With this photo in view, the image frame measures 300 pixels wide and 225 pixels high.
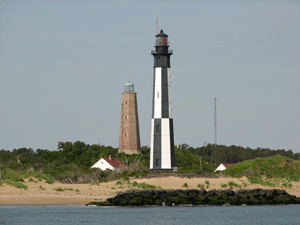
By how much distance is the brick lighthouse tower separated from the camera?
74.4 m

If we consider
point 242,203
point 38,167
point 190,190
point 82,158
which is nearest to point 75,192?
point 190,190

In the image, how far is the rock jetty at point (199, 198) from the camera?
154ft

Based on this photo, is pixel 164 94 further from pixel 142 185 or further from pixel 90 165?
pixel 90 165

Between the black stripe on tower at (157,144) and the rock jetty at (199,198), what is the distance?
9.28 metres

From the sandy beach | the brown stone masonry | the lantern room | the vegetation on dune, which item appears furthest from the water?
the brown stone masonry

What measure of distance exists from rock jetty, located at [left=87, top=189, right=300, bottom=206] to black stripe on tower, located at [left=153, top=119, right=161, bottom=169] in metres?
9.28

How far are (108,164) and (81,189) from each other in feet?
49.8

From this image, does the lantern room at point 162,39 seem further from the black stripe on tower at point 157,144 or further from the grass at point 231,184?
the grass at point 231,184

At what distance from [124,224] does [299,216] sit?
1081 cm

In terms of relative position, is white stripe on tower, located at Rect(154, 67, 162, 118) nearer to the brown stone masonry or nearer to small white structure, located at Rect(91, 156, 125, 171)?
small white structure, located at Rect(91, 156, 125, 171)

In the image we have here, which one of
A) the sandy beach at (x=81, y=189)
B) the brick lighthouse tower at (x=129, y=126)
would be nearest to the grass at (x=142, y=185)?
the sandy beach at (x=81, y=189)

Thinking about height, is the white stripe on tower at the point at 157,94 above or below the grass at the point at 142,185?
above

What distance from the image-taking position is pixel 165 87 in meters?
58.3

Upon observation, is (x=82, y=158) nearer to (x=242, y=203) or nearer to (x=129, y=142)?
(x=129, y=142)
